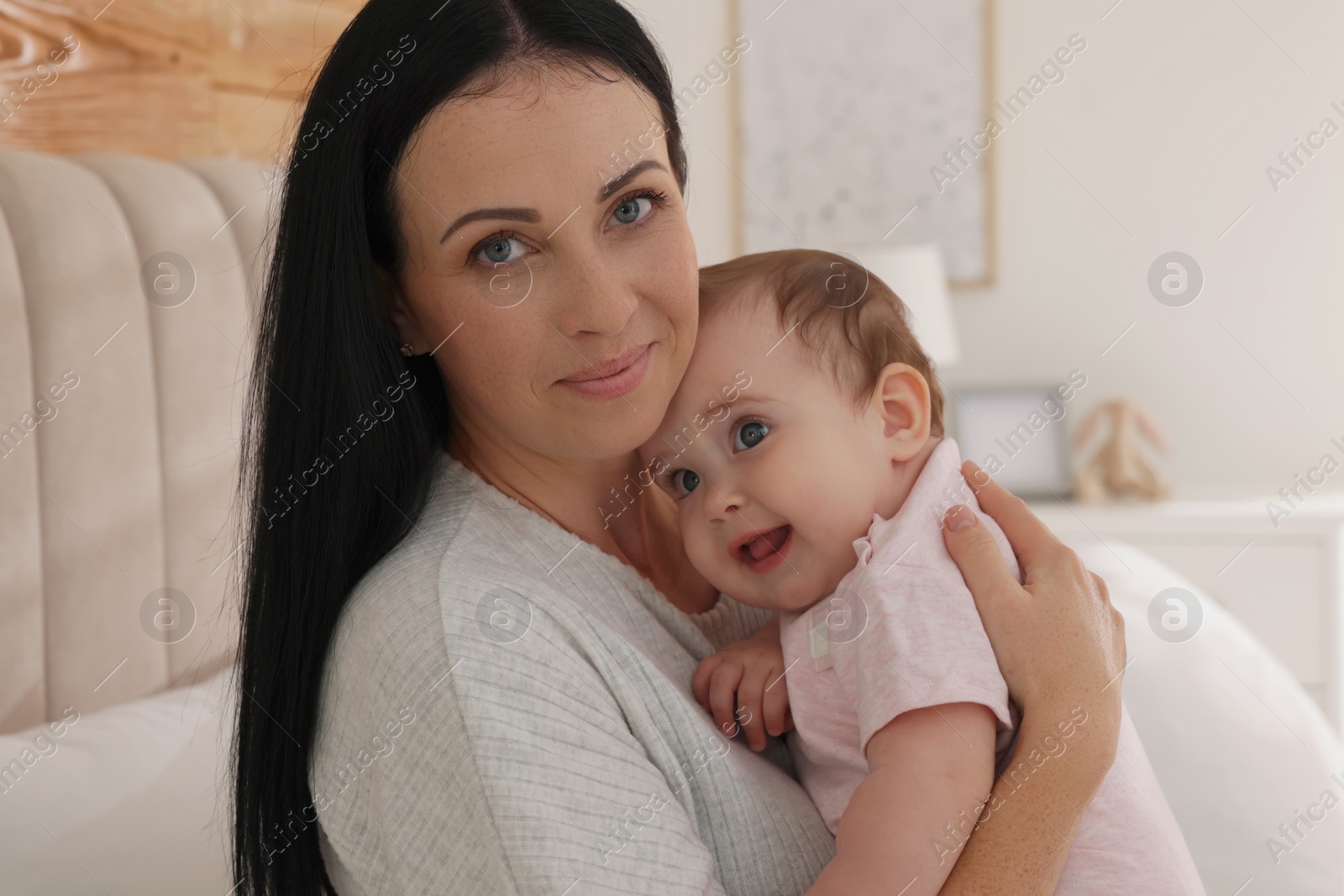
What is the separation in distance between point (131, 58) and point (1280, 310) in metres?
3.36

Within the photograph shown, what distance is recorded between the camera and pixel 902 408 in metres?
1.12

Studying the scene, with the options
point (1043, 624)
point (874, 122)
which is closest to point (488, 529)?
point (1043, 624)

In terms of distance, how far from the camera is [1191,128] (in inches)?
139

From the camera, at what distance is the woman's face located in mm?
947

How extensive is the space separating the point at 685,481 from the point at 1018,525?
349mm

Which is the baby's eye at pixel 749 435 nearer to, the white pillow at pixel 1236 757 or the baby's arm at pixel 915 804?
the baby's arm at pixel 915 804

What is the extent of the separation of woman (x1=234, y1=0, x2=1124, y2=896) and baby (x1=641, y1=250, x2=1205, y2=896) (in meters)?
0.05

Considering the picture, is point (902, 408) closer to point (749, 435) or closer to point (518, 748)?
point (749, 435)

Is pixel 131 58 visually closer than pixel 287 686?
No

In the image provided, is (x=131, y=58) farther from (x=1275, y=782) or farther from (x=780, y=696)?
(x=1275, y=782)

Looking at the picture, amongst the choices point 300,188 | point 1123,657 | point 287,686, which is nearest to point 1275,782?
point 1123,657

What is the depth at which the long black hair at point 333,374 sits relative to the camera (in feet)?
3.15

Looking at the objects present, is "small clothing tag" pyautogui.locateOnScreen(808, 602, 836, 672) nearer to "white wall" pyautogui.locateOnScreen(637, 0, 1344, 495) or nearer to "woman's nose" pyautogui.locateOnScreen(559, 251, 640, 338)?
"woman's nose" pyautogui.locateOnScreen(559, 251, 640, 338)

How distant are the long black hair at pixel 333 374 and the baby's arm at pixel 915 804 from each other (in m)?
0.48
